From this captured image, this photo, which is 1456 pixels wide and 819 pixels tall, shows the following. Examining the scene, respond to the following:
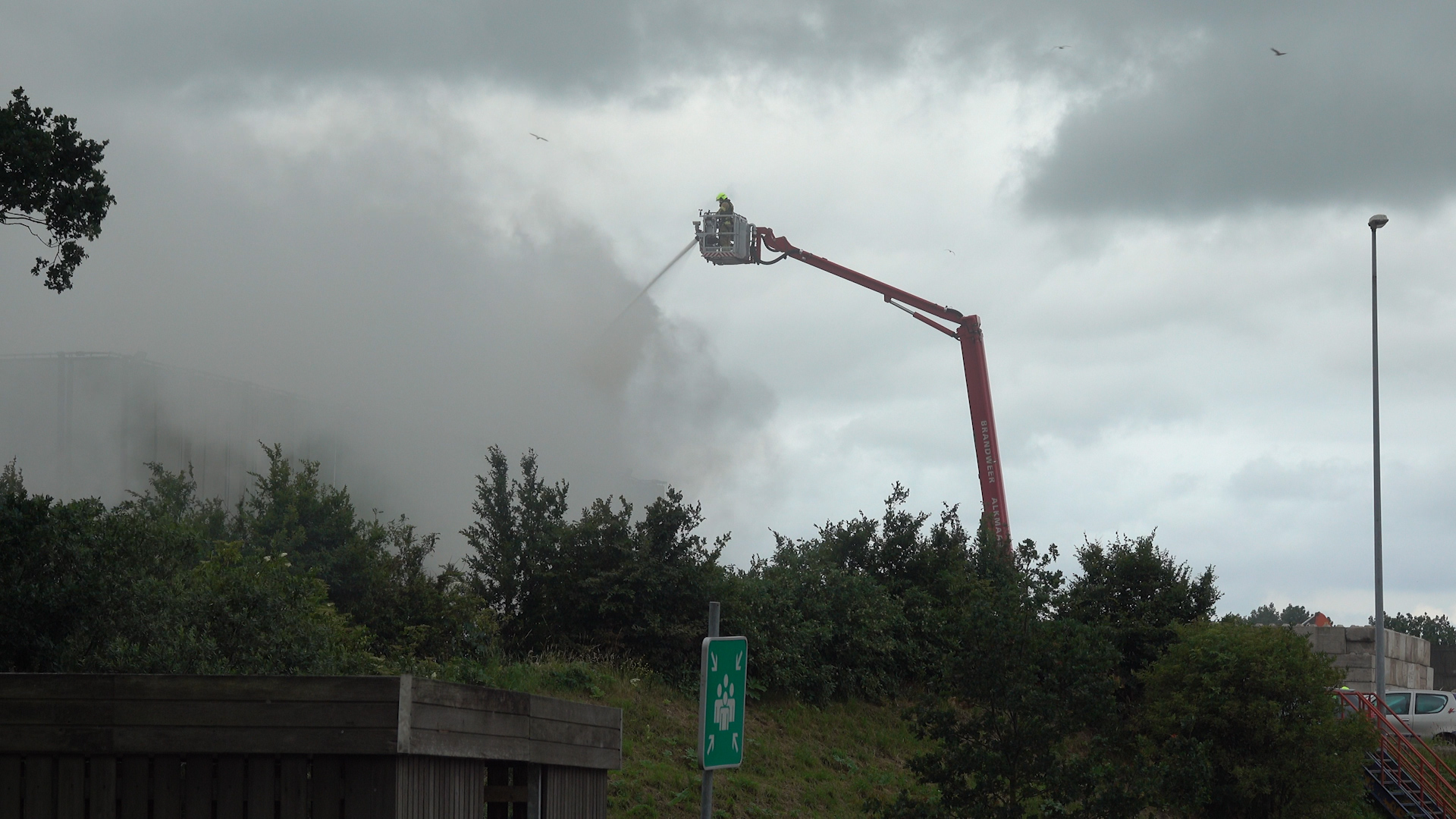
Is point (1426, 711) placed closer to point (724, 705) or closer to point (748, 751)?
point (748, 751)

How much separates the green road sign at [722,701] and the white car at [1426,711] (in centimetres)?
2897

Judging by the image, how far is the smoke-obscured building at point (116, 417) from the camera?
213 ft

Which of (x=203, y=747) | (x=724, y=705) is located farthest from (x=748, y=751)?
(x=203, y=747)

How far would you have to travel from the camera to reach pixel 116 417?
216ft

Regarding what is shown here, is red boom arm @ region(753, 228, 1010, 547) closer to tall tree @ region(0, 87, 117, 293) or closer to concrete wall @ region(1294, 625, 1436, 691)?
concrete wall @ region(1294, 625, 1436, 691)

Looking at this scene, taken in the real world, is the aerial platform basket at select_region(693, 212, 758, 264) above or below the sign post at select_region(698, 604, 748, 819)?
above

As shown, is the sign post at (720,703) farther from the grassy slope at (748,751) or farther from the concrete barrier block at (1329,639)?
the concrete barrier block at (1329,639)

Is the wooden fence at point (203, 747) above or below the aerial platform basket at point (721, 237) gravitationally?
below

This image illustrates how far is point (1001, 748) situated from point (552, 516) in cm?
1256

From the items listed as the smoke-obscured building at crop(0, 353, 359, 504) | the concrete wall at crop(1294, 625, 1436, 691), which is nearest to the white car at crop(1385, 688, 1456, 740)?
the concrete wall at crop(1294, 625, 1436, 691)

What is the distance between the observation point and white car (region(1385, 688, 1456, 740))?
3281 cm

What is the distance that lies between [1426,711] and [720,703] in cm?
3072

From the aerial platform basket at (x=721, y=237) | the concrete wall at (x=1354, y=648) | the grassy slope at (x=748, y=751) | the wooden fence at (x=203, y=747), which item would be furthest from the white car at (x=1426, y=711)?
the wooden fence at (x=203, y=747)

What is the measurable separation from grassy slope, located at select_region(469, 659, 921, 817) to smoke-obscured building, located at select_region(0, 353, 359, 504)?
146 ft
